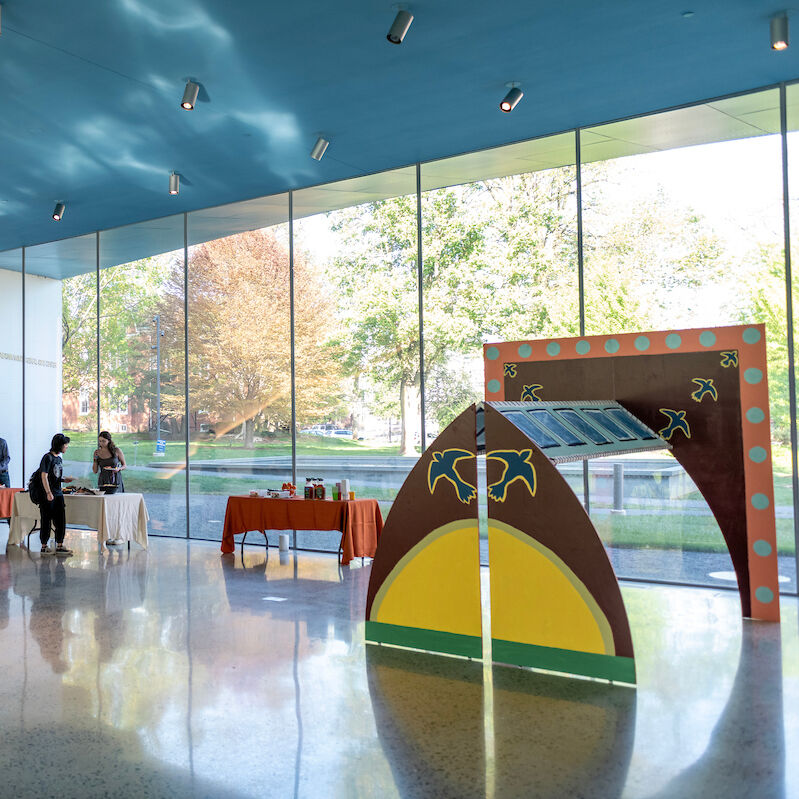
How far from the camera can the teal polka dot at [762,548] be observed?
5.75m

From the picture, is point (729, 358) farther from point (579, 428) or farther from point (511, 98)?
point (511, 98)

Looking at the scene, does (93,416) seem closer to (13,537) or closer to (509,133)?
(13,537)

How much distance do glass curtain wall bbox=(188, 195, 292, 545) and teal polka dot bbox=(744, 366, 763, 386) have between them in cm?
551

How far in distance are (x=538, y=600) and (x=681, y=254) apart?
13.4ft

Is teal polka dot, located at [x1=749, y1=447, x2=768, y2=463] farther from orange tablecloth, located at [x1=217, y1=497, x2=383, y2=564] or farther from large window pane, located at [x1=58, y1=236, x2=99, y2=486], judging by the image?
large window pane, located at [x1=58, y1=236, x2=99, y2=486]

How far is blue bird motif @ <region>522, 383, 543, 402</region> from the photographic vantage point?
22.2 feet

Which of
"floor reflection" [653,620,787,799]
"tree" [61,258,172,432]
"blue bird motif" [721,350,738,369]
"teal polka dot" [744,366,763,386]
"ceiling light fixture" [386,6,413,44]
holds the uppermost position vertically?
"ceiling light fixture" [386,6,413,44]

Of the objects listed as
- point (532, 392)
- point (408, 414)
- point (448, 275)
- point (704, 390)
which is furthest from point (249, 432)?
point (704, 390)

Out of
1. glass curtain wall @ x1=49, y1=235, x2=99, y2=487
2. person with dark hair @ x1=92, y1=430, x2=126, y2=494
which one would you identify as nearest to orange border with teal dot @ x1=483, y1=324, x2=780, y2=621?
person with dark hair @ x1=92, y1=430, x2=126, y2=494

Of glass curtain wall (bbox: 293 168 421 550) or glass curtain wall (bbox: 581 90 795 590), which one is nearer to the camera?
glass curtain wall (bbox: 581 90 795 590)

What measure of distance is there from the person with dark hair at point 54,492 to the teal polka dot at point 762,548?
22.6ft

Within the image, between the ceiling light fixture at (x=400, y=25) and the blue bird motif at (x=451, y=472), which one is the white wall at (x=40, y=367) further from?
the blue bird motif at (x=451, y=472)

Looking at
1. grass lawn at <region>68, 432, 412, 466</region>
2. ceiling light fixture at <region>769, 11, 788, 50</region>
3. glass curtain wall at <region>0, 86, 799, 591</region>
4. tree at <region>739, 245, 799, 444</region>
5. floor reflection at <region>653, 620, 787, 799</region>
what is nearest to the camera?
floor reflection at <region>653, 620, 787, 799</region>

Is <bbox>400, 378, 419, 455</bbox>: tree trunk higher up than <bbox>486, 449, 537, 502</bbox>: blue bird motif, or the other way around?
<bbox>400, 378, 419, 455</bbox>: tree trunk
